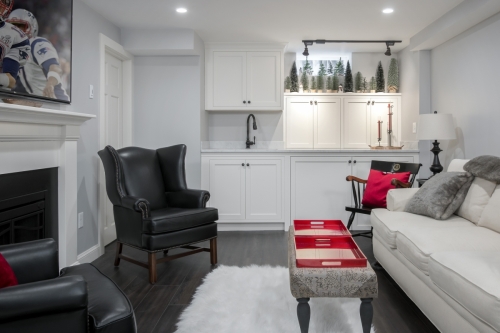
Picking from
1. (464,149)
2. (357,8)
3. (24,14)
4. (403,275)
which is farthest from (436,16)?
(24,14)

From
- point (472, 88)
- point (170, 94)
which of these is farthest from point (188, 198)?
point (472, 88)

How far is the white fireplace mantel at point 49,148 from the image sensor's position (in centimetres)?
217

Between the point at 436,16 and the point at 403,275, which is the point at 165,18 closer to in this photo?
the point at 436,16

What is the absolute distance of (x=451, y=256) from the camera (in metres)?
1.83

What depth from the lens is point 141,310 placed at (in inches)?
91.7

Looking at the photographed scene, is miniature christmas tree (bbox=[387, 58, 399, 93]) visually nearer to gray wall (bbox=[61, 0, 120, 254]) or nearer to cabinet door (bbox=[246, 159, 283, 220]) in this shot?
cabinet door (bbox=[246, 159, 283, 220])

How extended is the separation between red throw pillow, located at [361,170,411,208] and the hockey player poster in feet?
9.21

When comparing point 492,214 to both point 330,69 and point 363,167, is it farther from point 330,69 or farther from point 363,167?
point 330,69

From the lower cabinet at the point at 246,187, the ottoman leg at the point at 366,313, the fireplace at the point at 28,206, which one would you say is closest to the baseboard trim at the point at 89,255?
the fireplace at the point at 28,206

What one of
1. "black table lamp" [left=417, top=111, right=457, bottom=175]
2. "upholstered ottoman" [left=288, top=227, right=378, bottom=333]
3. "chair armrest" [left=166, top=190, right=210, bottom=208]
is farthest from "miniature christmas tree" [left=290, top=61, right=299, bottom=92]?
"upholstered ottoman" [left=288, top=227, right=378, bottom=333]

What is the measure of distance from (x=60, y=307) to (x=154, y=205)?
2.28 m

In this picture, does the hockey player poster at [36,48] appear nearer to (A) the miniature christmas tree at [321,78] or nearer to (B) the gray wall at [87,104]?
(B) the gray wall at [87,104]

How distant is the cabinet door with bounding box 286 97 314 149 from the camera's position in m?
5.19

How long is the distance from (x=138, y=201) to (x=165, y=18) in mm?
1980
